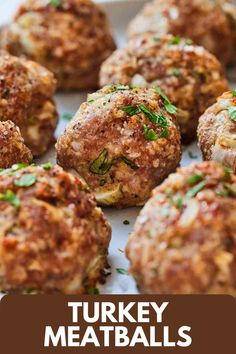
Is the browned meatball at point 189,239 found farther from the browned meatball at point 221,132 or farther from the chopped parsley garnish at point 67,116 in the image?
the chopped parsley garnish at point 67,116

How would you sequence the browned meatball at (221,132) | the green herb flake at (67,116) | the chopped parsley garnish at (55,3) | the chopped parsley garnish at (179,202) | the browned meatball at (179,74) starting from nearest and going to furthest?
the chopped parsley garnish at (179,202) < the browned meatball at (221,132) < the browned meatball at (179,74) < the green herb flake at (67,116) < the chopped parsley garnish at (55,3)

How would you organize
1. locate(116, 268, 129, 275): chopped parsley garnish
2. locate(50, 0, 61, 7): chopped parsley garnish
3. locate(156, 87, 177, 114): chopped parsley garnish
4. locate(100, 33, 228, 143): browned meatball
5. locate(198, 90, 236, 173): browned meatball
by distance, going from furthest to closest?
locate(50, 0, 61, 7): chopped parsley garnish → locate(100, 33, 228, 143): browned meatball → locate(156, 87, 177, 114): chopped parsley garnish → locate(198, 90, 236, 173): browned meatball → locate(116, 268, 129, 275): chopped parsley garnish

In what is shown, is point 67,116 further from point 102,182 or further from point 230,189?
point 230,189

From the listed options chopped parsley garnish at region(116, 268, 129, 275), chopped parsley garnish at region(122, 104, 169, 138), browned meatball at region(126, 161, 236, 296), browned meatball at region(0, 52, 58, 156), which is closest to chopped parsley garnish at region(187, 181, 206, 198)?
browned meatball at region(126, 161, 236, 296)

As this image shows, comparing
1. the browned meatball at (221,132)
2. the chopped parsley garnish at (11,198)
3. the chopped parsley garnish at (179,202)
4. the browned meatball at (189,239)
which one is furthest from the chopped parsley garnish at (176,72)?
the chopped parsley garnish at (11,198)

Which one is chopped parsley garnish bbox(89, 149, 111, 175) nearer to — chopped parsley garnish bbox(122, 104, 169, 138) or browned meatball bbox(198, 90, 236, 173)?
chopped parsley garnish bbox(122, 104, 169, 138)
